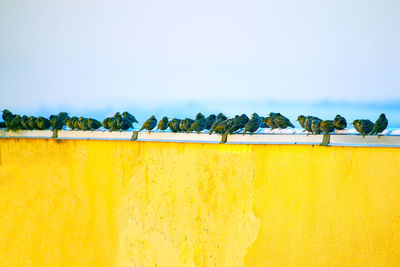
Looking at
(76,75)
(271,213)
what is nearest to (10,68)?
(76,75)

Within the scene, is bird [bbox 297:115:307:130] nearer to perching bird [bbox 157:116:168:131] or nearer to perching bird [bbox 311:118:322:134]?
perching bird [bbox 311:118:322:134]

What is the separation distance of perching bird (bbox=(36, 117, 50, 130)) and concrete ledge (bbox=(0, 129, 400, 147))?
5cm

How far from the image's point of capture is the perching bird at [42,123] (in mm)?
5531

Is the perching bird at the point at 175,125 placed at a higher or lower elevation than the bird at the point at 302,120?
lower

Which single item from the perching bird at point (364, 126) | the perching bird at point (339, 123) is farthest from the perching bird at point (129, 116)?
the perching bird at point (364, 126)

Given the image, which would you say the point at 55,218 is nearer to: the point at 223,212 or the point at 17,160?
the point at 17,160

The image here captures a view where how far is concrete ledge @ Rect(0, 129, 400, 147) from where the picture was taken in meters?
3.27

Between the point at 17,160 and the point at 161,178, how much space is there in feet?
7.32

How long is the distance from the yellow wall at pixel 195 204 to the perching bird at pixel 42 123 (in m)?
0.20

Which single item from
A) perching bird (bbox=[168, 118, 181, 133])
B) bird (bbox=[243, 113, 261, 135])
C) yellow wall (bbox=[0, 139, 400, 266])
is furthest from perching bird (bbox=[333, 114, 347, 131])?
perching bird (bbox=[168, 118, 181, 133])

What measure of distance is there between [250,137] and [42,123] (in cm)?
273

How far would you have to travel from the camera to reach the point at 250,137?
389 centimetres

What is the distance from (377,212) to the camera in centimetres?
323

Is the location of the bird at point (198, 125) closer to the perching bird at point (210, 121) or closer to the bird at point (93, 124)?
the perching bird at point (210, 121)
